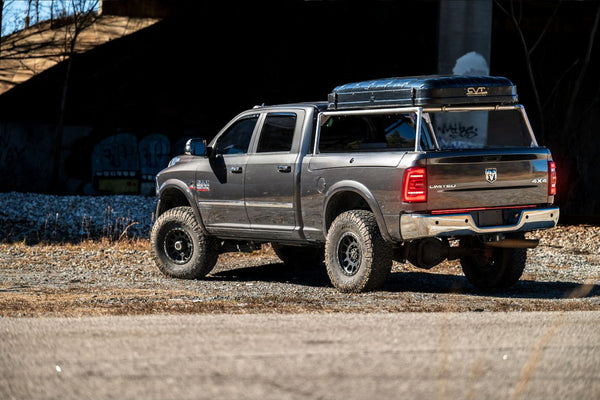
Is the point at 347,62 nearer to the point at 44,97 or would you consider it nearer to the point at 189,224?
the point at 44,97

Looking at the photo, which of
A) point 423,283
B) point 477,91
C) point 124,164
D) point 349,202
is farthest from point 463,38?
point 124,164

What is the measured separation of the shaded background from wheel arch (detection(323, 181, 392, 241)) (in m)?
15.4

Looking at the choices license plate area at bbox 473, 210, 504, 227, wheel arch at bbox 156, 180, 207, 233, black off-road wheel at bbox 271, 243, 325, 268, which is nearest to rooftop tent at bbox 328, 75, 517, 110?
license plate area at bbox 473, 210, 504, 227

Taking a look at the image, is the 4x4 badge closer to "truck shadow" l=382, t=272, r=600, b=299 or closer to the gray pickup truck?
the gray pickup truck

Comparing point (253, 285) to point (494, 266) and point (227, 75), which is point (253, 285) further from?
point (227, 75)

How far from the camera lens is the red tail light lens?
10.1 m

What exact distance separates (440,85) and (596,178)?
20664 millimetres

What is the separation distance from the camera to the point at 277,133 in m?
12.0

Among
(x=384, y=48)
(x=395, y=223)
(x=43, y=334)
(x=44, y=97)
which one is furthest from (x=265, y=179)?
(x=384, y=48)

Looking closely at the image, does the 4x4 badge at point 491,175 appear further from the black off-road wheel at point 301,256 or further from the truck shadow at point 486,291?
the black off-road wheel at point 301,256

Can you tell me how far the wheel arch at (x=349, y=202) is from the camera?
34.6 feet

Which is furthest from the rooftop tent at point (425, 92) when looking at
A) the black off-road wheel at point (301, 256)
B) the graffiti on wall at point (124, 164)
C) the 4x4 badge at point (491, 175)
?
the graffiti on wall at point (124, 164)

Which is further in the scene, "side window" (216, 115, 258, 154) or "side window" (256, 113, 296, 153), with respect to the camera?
"side window" (216, 115, 258, 154)

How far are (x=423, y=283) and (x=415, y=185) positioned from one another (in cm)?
259
